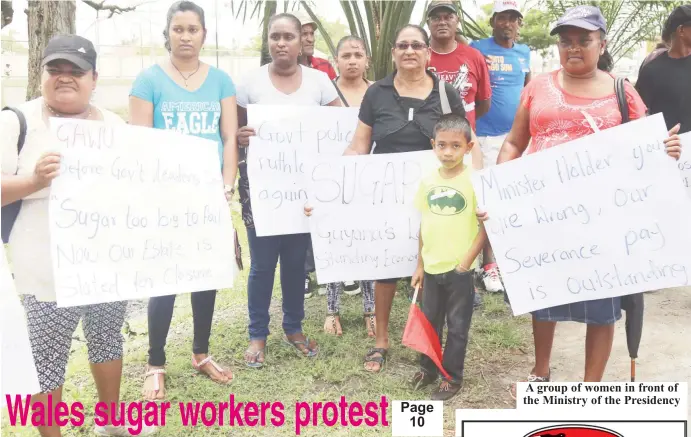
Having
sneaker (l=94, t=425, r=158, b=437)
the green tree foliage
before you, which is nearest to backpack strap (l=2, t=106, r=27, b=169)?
sneaker (l=94, t=425, r=158, b=437)

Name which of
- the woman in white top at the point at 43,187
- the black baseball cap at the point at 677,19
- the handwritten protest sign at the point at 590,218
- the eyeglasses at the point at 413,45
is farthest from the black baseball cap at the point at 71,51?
the black baseball cap at the point at 677,19

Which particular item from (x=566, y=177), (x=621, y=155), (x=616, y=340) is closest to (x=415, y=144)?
(x=566, y=177)

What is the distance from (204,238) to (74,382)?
1526mm

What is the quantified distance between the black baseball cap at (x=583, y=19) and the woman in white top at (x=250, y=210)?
1.47 m

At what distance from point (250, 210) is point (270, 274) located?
0.43 metres

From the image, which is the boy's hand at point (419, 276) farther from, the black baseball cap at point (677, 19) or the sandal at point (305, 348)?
the black baseball cap at point (677, 19)

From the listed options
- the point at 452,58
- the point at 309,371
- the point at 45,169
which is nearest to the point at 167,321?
the point at 309,371

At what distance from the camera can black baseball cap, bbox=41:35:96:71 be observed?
235cm

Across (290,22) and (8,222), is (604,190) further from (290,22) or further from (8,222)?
(8,222)

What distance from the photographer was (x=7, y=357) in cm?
212

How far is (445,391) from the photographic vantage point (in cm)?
326

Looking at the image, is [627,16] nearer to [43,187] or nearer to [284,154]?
[284,154]

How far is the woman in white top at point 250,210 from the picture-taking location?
3.40 m

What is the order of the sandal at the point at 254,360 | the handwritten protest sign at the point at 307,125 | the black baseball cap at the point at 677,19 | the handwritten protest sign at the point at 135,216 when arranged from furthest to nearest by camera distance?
the black baseball cap at the point at 677,19, the sandal at the point at 254,360, the handwritten protest sign at the point at 307,125, the handwritten protest sign at the point at 135,216
